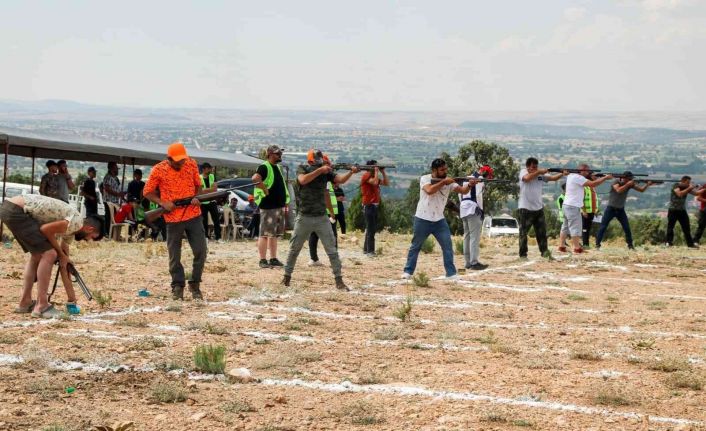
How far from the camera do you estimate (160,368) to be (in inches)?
346

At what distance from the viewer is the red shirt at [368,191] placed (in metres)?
20.1

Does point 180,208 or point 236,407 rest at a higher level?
point 180,208

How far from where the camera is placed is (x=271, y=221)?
17.1 m

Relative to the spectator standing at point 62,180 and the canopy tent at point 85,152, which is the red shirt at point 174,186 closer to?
the canopy tent at point 85,152

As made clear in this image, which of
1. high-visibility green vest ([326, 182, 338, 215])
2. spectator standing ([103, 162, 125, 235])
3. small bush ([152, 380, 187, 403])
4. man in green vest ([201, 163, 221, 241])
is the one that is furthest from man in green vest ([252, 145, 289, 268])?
small bush ([152, 380, 187, 403])

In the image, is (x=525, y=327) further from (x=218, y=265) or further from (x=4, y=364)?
(x=218, y=265)

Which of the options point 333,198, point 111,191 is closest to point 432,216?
point 333,198

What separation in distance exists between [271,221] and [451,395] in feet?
30.5

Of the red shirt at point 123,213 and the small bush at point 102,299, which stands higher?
the small bush at point 102,299

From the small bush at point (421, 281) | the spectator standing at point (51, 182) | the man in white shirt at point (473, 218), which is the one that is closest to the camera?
the small bush at point (421, 281)

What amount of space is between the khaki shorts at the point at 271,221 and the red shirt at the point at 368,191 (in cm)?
309

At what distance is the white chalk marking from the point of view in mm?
7530

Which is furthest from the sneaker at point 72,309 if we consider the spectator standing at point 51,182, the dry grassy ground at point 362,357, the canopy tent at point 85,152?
the spectator standing at point 51,182

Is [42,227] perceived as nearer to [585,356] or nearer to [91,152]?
[585,356]
